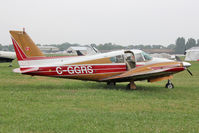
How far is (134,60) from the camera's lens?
14.2 meters

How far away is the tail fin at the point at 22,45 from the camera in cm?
1310

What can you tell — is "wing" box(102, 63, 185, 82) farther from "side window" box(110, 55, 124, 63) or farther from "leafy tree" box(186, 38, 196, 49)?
"leafy tree" box(186, 38, 196, 49)

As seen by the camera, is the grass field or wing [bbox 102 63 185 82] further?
wing [bbox 102 63 185 82]

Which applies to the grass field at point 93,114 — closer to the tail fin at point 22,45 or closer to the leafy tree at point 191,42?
the tail fin at point 22,45

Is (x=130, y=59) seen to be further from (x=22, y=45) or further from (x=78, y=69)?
(x=22, y=45)

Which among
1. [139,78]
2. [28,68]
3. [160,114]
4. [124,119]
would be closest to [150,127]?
[124,119]

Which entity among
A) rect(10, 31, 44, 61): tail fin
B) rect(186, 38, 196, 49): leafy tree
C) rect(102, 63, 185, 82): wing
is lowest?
rect(102, 63, 185, 82): wing

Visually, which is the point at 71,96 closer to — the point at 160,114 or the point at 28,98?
the point at 28,98

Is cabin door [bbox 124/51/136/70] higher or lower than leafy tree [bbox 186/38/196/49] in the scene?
lower

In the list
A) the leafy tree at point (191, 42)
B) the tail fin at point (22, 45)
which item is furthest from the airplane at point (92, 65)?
the leafy tree at point (191, 42)

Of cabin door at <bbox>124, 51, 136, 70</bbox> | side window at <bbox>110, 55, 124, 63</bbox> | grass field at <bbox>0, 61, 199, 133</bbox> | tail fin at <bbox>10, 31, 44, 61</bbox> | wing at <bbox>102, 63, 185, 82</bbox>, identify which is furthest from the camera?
cabin door at <bbox>124, 51, 136, 70</bbox>

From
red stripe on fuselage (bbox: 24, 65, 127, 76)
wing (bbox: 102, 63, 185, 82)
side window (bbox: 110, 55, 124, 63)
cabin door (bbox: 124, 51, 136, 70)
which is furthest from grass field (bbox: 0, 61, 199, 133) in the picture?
cabin door (bbox: 124, 51, 136, 70)

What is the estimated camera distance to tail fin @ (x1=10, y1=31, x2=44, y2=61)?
13.1 m

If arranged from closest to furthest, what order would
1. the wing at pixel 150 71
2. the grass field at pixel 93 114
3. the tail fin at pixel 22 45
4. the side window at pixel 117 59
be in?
the grass field at pixel 93 114 < the tail fin at pixel 22 45 < the wing at pixel 150 71 < the side window at pixel 117 59
